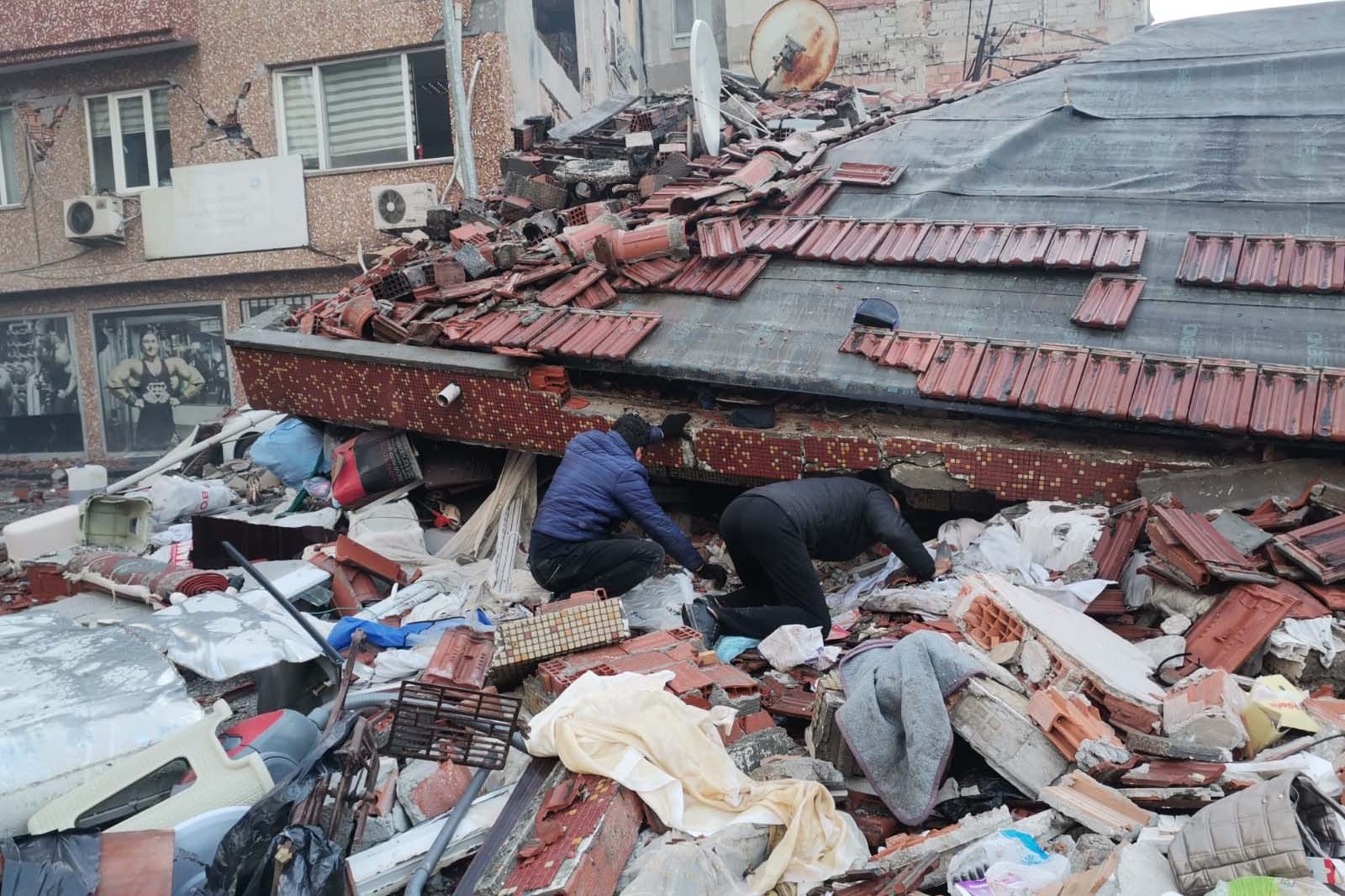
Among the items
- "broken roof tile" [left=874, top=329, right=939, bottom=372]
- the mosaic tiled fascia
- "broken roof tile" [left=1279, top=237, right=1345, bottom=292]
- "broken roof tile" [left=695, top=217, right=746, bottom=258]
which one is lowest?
the mosaic tiled fascia

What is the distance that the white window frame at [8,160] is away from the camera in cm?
1603

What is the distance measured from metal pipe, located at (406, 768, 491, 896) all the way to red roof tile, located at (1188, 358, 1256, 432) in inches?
174

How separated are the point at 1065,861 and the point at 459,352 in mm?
5749

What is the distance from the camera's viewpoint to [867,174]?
29.3 feet

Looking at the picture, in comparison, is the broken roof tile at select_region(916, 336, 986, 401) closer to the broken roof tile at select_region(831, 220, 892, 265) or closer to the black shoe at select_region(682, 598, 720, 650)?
the broken roof tile at select_region(831, 220, 892, 265)

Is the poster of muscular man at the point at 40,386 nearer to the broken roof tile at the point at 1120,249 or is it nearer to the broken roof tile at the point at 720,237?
the broken roof tile at the point at 720,237

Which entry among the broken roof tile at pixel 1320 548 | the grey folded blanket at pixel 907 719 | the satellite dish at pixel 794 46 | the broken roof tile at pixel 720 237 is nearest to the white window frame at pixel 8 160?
the satellite dish at pixel 794 46

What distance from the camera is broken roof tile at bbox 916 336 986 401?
6.38 metres

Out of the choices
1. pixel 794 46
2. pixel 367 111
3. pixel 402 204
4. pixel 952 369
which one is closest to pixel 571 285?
pixel 952 369

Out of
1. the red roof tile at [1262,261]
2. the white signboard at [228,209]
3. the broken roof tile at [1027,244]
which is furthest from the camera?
the white signboard at [228,209]

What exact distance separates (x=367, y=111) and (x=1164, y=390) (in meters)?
12.2

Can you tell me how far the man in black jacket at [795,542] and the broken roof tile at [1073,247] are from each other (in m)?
2.50

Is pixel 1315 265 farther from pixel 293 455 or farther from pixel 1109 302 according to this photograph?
pixel 293 455

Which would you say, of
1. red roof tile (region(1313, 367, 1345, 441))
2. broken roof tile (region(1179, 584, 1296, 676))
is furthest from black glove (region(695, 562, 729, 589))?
red roof tile (region(1313, 367, 1345, 441))
